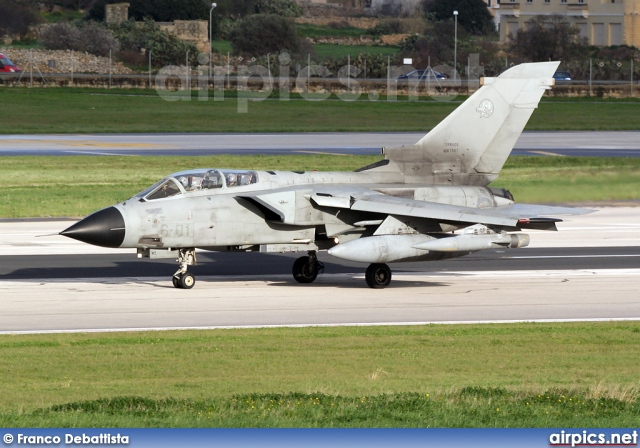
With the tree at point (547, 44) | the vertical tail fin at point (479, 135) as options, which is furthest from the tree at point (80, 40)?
the vertical tail fin at point (479, 135)

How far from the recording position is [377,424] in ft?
40.4

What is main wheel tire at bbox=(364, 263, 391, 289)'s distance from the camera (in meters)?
24.8

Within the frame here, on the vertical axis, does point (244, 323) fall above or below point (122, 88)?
below

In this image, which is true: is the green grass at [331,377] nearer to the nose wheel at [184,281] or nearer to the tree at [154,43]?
the nose wheel at [184,281]

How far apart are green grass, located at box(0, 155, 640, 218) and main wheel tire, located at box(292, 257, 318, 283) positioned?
21.6 feet

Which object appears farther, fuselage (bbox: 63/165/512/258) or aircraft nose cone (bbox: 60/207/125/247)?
fuselage (bbox: 63/165/512/258)

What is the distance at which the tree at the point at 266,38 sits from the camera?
11356 centimetres

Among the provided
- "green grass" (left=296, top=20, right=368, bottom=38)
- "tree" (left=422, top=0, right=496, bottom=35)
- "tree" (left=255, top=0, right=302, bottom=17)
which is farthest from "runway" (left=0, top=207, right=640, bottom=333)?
"tree" (left=255, top=0, right=302, bottom=17)

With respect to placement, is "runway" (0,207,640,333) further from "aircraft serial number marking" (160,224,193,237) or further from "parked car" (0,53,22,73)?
"parked car" (0,53,22,73)

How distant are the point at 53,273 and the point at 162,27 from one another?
107 meters

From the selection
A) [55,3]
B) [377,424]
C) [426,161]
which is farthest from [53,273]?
[55,3]

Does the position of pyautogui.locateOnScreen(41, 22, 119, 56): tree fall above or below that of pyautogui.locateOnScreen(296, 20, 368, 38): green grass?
below

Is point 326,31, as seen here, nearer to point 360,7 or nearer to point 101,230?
point 360,7

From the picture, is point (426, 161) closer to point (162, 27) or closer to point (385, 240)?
point (385, 240)
